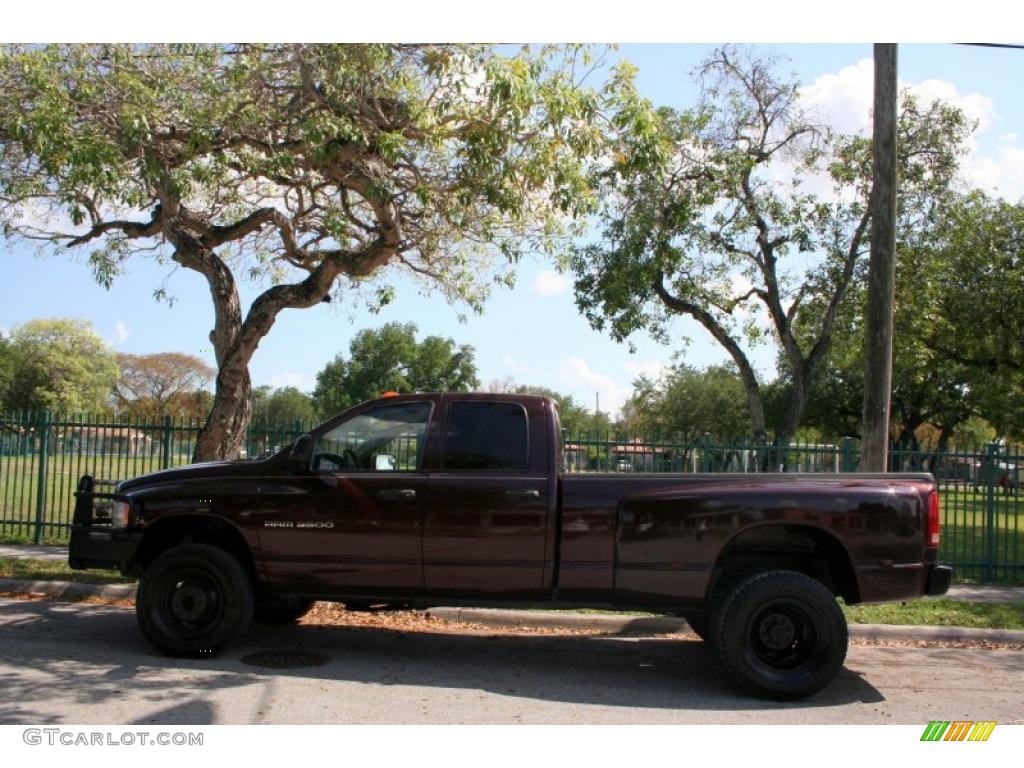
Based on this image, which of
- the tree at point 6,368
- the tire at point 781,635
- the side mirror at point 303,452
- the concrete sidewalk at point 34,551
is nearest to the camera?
the tire at point 781,635

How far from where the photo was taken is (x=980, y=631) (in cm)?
835

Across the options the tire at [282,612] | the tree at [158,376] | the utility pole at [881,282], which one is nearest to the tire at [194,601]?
the tire at [282,612]

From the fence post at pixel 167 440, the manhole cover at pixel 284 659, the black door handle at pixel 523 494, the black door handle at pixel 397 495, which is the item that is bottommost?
the manhole cover at pixel 284 659

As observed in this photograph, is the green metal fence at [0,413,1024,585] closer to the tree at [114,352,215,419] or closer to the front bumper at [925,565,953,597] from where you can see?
the front bumper at [925,565,953,597]

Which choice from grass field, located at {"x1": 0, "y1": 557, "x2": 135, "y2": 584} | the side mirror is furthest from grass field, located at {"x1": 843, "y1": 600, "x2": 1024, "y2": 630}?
grass field, located at {"x1": 0, "y1": 557, "x2": 135, "y2": 584}

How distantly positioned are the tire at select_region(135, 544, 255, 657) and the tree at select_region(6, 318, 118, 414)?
6063cm

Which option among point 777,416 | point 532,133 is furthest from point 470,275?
point 777,416

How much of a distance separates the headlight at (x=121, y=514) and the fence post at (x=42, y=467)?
244 inches

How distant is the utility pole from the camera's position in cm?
876

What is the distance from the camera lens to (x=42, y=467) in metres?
12.5

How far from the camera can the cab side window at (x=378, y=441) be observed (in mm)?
6742

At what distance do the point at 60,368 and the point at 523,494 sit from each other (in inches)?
2658

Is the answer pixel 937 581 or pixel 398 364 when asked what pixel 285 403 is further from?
pixel 937 581

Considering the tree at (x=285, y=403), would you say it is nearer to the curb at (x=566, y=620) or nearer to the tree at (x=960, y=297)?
the tree at (x=960, y=297)
